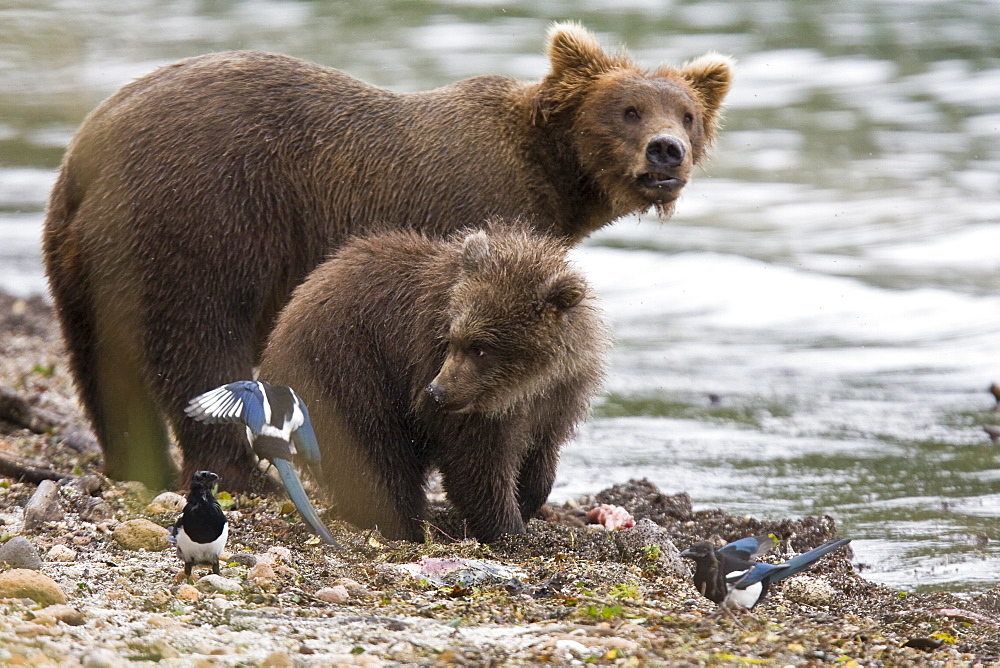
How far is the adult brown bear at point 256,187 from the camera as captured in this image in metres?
7.73

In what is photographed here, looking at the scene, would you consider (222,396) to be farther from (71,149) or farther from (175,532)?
(71,149)

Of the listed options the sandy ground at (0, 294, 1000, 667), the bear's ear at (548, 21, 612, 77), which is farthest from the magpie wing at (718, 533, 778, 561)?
the bear's ear at (548, 21, 612, 77)

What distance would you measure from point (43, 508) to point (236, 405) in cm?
130

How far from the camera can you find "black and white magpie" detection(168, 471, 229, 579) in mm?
5367

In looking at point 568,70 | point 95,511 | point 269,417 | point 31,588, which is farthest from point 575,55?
point 31,588

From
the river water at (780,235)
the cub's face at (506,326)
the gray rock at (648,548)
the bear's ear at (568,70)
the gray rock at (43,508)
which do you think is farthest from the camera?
the river water at (780,235)

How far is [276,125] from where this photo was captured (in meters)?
8.09

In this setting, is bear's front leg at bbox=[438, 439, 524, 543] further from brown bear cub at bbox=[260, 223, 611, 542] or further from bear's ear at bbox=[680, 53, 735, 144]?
bear's ear at bbox=[680, 53, 735, 144]

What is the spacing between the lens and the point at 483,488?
22.4 ft

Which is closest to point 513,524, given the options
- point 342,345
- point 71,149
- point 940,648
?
point 342,345

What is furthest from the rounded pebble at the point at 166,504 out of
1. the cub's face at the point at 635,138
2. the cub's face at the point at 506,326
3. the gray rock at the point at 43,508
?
the cub's face at the point at 635,138

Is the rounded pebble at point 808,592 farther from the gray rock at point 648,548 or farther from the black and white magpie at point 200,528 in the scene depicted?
the black and white magpie at point 200,528

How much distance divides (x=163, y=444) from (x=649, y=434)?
3.88 metres

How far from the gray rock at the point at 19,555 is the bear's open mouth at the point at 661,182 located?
161 inches
